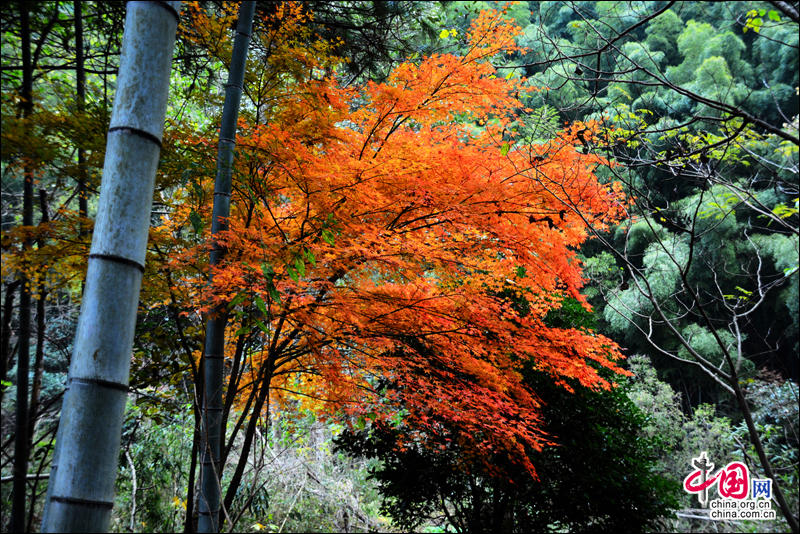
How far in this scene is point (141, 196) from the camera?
0.90 metres

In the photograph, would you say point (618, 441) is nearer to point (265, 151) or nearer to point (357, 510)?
point (357, 510)

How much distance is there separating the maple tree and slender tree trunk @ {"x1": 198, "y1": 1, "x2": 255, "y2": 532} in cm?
13

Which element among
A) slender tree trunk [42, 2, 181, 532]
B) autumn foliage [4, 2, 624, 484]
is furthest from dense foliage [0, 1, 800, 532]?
slender tree trunk [42, 2, 181, 532]

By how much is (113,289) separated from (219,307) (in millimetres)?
2227

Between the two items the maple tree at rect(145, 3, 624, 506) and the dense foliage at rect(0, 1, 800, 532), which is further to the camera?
the maple tree at rect(145, 3, 624, 506)

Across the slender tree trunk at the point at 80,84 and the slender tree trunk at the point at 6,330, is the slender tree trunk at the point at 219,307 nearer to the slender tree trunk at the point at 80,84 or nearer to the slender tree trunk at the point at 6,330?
the slender tree trunk at the point at 80,84

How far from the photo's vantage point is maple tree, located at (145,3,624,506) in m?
3.04

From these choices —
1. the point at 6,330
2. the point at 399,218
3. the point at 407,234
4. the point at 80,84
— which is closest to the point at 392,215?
the point at 399,218

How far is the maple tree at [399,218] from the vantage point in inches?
120

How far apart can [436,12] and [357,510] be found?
661 centimetres

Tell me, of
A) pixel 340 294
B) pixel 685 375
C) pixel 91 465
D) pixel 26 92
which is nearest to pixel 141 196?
pixel 91 465

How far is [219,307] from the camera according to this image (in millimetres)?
2992

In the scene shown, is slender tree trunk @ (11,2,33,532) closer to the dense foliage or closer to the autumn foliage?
the dense foliage

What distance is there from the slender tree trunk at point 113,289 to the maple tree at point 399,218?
181 cm
